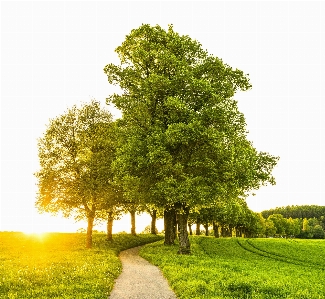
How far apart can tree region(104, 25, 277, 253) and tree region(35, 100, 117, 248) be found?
287 inches

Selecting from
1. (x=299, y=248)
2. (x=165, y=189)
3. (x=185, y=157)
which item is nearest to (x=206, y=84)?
(x=185, y=157)

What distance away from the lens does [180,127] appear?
3038 cm

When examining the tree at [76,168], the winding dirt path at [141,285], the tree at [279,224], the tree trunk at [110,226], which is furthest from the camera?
the tree at [279,224]

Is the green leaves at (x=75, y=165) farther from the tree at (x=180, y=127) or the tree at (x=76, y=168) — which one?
the tree at (x=180, y=127)

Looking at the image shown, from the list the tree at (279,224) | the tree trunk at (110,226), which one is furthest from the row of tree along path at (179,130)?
the tree at (279,224)

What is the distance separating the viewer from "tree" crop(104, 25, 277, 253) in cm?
3123

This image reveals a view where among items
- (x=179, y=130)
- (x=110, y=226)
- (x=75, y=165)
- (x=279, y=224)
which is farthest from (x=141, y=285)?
(x=279, y=224)

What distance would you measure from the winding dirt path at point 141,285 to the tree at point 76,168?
1780 cm

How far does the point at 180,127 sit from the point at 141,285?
1519 centimetres

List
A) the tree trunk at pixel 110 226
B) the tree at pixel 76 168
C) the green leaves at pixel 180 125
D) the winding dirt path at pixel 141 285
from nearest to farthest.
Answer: the winding dirt path at pixel 141 285, the green leaves at pixel 180 125, the tree at pixel 76 168, the tree trunk at pixel 110 226

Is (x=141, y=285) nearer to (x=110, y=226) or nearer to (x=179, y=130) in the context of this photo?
(x=179, y=130)

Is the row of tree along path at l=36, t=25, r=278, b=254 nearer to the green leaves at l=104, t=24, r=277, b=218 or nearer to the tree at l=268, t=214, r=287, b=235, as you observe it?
the green leaves at l=104, t=24, r=277, b=218

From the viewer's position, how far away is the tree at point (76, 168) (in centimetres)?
4150

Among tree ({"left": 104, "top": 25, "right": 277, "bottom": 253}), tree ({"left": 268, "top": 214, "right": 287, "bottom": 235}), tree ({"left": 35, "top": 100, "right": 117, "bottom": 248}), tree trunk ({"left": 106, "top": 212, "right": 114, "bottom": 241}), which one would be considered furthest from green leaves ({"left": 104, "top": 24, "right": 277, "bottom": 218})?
tree ({"left": 268, "top": 214, "right": 287, "bottom": 235})
